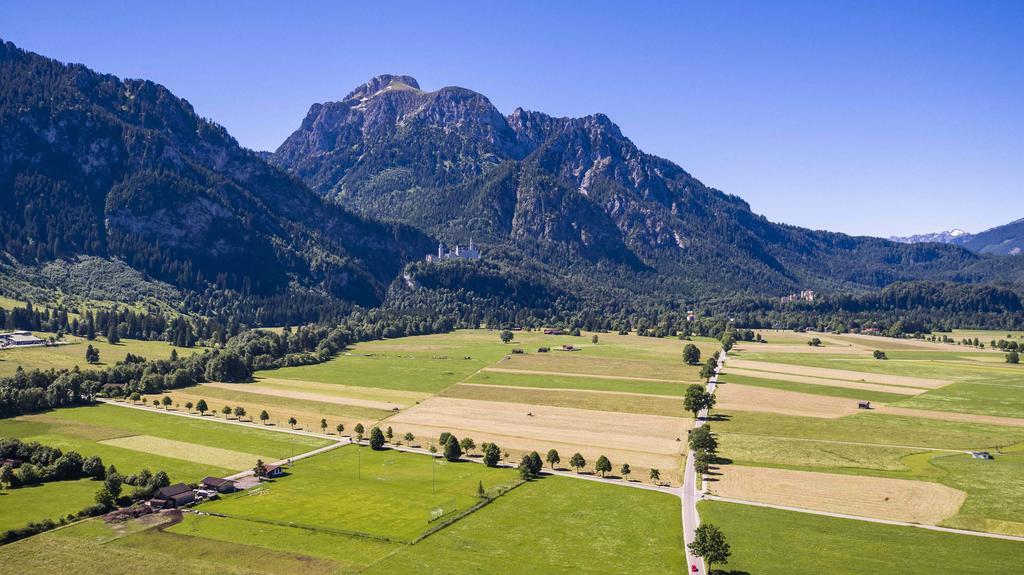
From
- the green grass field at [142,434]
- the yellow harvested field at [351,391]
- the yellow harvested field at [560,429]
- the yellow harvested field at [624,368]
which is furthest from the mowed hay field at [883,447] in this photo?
the green grass field at [142,434]

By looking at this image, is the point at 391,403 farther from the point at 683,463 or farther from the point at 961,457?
the point at 961,457

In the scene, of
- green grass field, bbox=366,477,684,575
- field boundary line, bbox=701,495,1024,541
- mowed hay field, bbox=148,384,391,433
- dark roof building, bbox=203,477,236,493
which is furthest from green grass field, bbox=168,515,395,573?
mowed hay field, bbox=148,384,391,433

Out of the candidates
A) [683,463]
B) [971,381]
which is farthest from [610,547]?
[971,381]

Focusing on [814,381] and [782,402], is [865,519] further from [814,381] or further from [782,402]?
[814,381]

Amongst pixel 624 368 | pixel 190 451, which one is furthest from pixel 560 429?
pixel 624 368

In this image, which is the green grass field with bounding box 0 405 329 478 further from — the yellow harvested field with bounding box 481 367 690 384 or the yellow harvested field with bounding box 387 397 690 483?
the yellow harvested field with bounding box 481 367 690 384

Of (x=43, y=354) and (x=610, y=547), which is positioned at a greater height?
(x=43, y=354)
